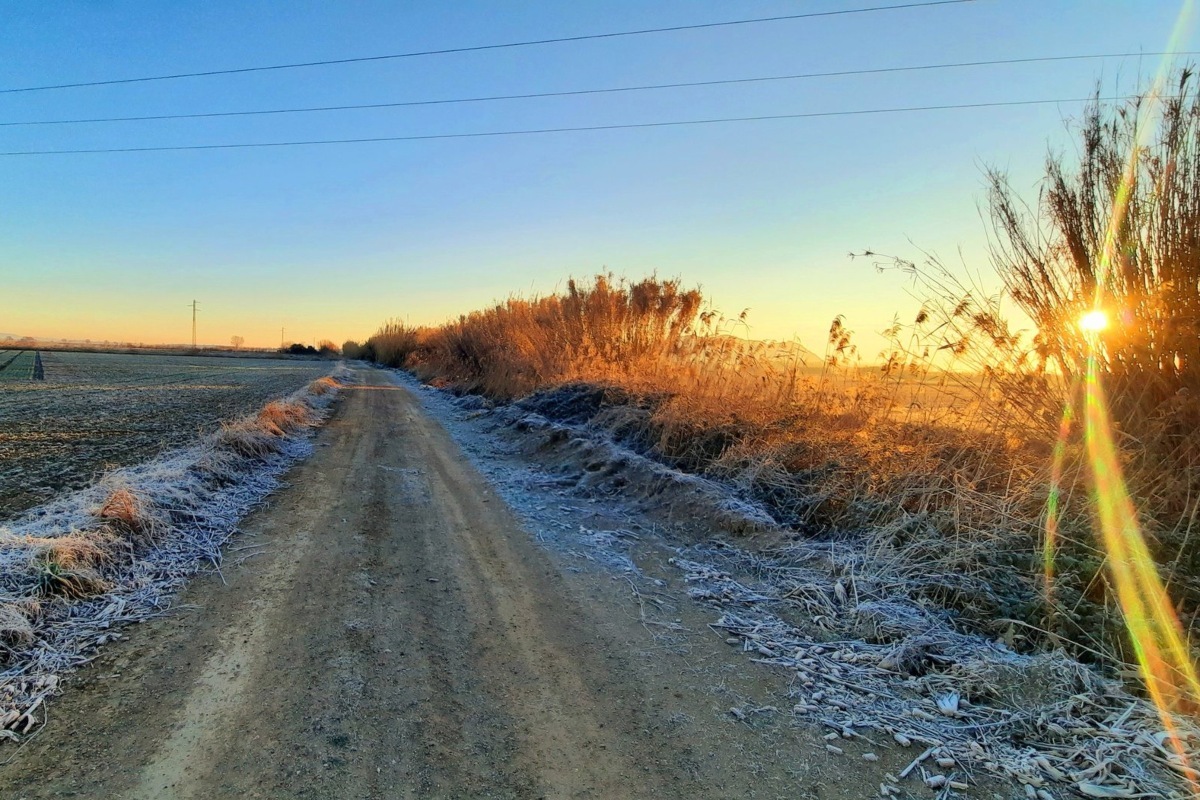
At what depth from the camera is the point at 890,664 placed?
2.94 meters

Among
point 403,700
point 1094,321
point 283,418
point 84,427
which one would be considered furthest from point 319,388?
point 1094,321

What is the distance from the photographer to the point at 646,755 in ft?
7.51

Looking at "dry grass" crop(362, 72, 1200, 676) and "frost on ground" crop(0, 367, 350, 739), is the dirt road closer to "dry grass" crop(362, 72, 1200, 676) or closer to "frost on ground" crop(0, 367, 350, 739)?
"frost on ground" crop(0, 367, 350, 739)

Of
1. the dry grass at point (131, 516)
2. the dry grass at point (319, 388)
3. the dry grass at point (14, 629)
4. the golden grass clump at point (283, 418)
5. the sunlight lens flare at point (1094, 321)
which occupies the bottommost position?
the dry grass at point (14, 629)

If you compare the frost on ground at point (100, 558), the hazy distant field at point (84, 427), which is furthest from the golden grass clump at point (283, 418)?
the frost on ground at point (100, 558)

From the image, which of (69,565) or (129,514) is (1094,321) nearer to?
(69,565)

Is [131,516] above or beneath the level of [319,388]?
beneath

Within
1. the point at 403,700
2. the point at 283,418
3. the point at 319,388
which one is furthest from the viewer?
the point at 319,388

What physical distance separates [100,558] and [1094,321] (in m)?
6.55

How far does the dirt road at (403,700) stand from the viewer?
2086 millimetres

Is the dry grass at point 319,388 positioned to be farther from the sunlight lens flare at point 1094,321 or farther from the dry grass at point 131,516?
the sunlight lens flare at point 1094,321

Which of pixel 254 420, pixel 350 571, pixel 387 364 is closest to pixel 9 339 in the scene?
pixel 387 364

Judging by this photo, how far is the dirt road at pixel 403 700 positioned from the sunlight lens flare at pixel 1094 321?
316 cm

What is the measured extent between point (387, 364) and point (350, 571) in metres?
46.9
